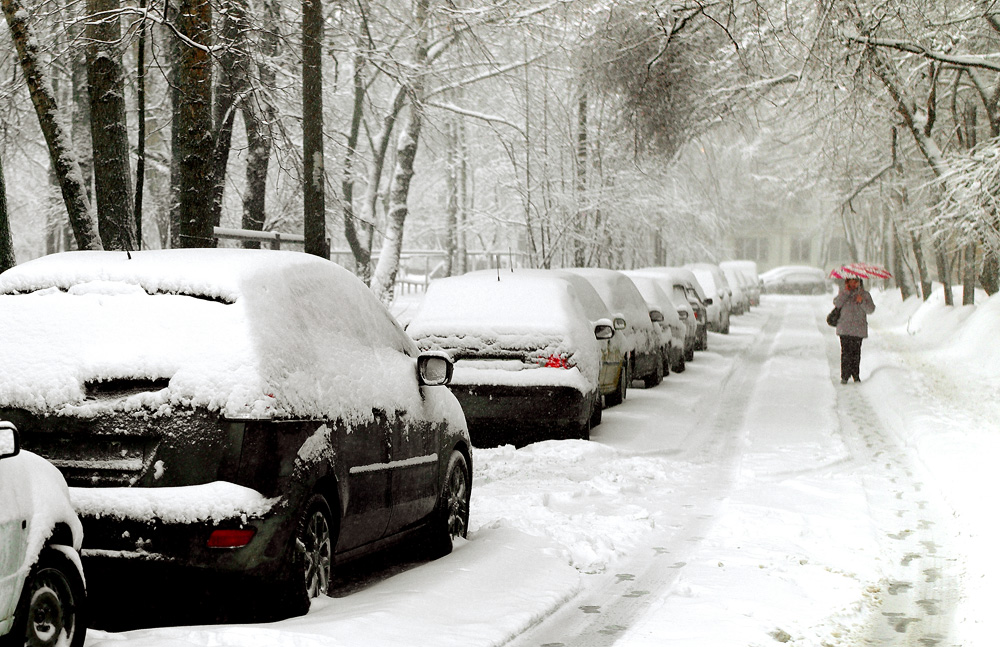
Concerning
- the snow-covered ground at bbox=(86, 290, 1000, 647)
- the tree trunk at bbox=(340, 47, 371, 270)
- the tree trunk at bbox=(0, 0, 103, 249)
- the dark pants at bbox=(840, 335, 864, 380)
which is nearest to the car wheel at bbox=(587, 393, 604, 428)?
the snow-covered ground at bbox=(86, 290, 1000, 647)

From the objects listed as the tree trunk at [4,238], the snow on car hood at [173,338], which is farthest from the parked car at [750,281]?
the snow on car hood at [173,338]

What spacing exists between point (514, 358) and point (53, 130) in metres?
4.92

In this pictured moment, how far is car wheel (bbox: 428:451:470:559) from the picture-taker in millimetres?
7094

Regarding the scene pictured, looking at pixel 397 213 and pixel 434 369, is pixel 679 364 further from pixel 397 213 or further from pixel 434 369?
pixel 434 369

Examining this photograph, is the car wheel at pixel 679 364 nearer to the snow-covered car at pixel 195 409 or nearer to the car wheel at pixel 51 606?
the snow-covered car at pixel 195 409

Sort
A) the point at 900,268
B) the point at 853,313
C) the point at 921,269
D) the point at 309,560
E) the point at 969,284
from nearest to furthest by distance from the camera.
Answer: the point at 309,560, the point at 853,313, the point at 969,284, the point at 921,269, the point at 900,268

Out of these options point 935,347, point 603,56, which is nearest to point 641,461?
point 603,56

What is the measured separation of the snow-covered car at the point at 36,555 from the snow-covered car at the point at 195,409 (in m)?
0.43

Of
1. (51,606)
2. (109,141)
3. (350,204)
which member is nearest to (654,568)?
(51,606)

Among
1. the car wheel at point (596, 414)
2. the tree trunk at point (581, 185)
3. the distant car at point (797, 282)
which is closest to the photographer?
the car wheel at point (596, 414)

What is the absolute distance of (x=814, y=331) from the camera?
34875mm

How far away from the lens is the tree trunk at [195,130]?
10742mm

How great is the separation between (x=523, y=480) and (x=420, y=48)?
1531 cm

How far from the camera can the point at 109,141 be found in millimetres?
11242
